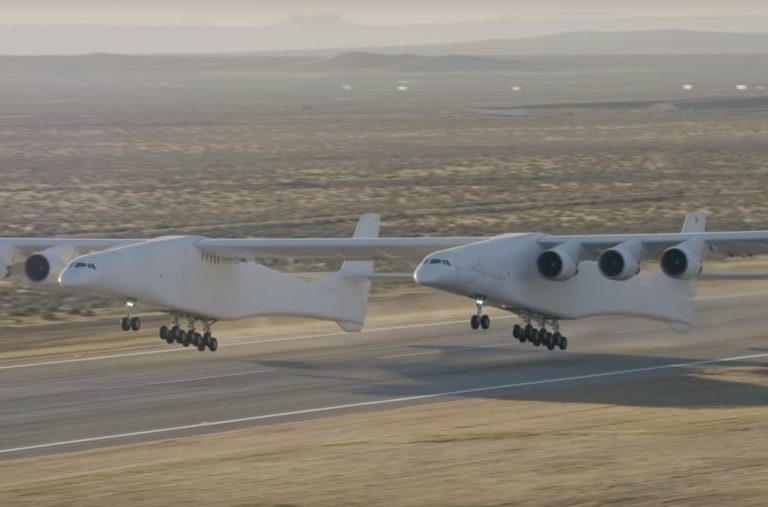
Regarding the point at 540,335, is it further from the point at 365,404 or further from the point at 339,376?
the point at 365,404

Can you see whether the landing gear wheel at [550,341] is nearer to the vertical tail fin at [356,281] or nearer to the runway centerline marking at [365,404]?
the runway centerline marking at [365,404]

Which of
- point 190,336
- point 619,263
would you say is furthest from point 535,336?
point 190,336

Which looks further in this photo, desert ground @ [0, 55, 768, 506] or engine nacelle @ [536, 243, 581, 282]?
engine nacelle @ [536, 243, 581, 282]

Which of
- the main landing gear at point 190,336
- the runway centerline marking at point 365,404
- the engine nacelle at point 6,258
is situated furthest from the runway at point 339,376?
the engine nacelle at point 6,258

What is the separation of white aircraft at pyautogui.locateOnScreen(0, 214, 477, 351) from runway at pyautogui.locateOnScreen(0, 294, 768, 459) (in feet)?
3.75

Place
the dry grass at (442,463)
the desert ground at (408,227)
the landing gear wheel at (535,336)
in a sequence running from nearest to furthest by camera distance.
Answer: the dry grass at (442,463) → the desert ground at (408,227) → the landing gear wheel at (535,336)

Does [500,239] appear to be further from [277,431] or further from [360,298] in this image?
[277,431]

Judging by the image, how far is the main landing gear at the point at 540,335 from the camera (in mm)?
36219

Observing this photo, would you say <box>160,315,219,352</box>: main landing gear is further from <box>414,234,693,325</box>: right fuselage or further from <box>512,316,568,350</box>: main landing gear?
<box>512,316,568,350</box>: main landing gear

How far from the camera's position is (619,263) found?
33.7 m

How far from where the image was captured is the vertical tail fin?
37.9 meters

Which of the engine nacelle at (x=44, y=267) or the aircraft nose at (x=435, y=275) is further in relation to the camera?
the engine nacelle at (x=44, y=267)

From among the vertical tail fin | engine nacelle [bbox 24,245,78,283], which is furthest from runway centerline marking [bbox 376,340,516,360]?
engine nacelle [bbox 24,245,78,283]

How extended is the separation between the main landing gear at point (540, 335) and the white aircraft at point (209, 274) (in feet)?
9.14
